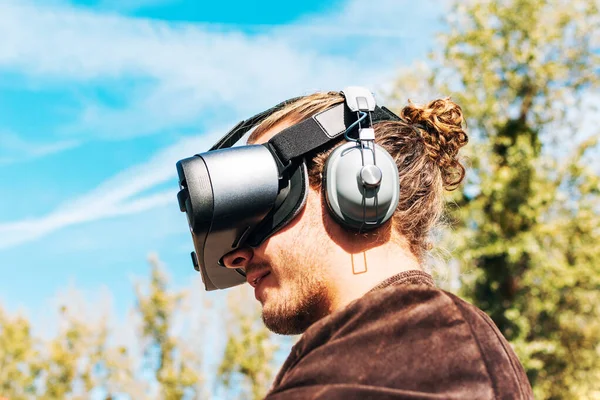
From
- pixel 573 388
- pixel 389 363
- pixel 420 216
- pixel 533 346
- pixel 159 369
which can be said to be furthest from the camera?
pixel 159 369

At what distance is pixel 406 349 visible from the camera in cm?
125

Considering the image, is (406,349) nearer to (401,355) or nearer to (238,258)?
(401,355)

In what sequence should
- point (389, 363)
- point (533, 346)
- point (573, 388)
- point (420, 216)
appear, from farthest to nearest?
point (573, 388) → point (533, 346) → point (420, 216) → point (389, 363)

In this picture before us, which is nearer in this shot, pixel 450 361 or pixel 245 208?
pixel 450 361

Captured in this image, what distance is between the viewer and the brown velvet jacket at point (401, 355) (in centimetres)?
121

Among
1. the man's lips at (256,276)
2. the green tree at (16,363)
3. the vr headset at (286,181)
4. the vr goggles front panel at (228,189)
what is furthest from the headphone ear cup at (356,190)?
the green tree at (16,363)

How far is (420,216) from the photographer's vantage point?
1865 millimetres

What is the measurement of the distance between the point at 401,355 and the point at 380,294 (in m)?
0.14

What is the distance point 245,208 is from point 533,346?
36.5 feet

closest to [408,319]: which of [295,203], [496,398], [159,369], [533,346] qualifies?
[496,398]

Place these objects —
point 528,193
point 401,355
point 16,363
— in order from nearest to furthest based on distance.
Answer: point 401,355
point 528,193
point 16,363

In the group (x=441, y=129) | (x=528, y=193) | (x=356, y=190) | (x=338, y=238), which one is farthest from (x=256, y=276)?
(x=528, y=193)

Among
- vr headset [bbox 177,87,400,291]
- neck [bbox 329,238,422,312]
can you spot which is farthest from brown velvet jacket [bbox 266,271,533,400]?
vr headset [bbox 177,87,400,291]

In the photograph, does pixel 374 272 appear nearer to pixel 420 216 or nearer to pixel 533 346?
pixel 420 216
